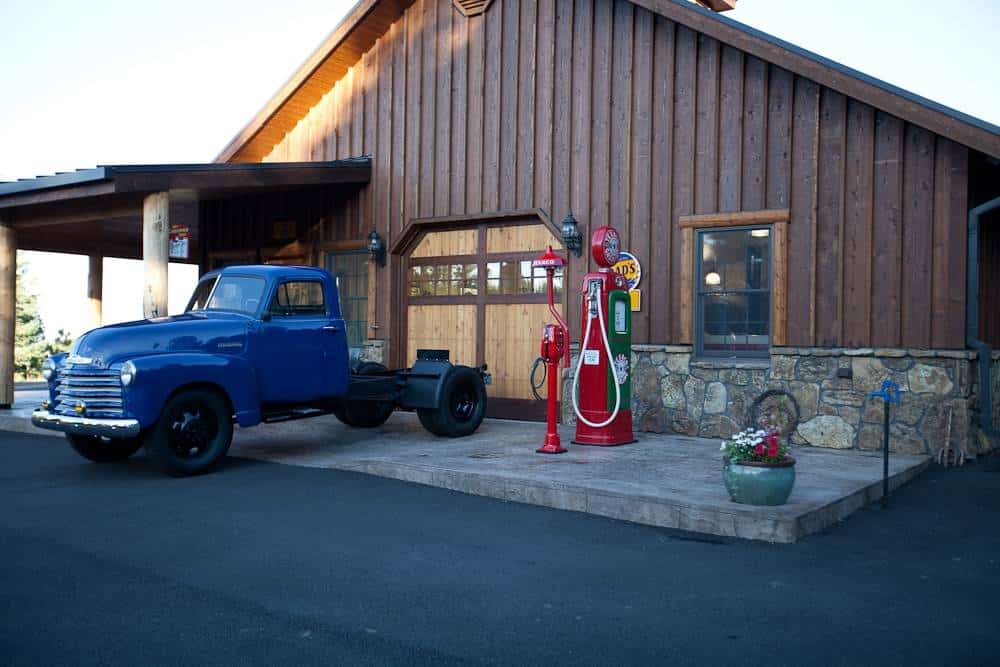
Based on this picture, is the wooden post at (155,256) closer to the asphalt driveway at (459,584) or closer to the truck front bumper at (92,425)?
the truck front bumper at (92,425)

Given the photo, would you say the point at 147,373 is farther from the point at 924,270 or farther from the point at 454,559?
the point at 924,270

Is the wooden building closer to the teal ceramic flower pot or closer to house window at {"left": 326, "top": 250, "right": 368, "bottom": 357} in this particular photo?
house window at {"left": 326, "top": 250, "right": 368, "bottom": 357}

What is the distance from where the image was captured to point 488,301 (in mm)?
13078

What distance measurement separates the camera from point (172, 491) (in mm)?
7738

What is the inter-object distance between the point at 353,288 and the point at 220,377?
6.26 metres

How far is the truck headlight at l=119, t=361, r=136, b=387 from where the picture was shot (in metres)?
7.89

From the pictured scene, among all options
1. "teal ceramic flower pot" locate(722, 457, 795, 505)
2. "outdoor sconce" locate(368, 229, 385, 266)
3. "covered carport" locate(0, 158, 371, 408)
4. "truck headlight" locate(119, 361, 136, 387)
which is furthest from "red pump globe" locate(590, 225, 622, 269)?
"covered carport" locate(0, 158, 371, 408)

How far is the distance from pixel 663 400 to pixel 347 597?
22.9 ft

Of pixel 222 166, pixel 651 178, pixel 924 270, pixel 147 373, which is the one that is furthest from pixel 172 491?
pixel 924 270

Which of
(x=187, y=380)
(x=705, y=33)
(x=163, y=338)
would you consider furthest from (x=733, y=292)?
(x=163, y=338)

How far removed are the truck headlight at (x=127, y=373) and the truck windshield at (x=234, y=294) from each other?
5.02 feet

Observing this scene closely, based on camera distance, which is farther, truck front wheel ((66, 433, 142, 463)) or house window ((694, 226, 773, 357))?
house window ((694, 226, 773, 357))

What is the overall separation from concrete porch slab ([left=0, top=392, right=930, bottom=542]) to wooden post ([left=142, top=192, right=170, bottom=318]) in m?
1.93

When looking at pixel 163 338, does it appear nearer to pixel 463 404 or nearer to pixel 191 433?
pixel 191 433
